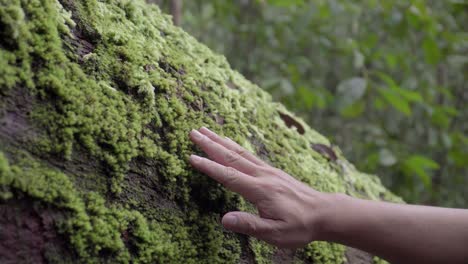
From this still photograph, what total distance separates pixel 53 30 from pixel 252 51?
3.99 metres

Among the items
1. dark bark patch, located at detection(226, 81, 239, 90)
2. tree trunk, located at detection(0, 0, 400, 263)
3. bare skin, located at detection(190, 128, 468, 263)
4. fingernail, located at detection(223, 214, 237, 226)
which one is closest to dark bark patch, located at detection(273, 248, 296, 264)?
tree trunk, located at detection(0, 0, 400, 263)

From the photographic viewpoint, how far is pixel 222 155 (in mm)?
1331

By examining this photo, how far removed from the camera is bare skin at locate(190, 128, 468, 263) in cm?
126

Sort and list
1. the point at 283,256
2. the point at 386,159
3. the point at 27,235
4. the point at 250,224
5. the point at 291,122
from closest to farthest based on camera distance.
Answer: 1. the point at 27,235
2. the point at 250,224
3. the point at 283,256
4. the point at 291,122
5. the point at 386,159

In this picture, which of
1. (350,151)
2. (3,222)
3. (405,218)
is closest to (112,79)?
(3,222)

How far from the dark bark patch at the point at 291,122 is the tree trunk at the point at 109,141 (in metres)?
0.50

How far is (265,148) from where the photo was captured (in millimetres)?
1736

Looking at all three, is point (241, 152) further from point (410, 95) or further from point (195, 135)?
point (410, 95)

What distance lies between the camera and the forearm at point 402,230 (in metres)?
Answer: 1.26

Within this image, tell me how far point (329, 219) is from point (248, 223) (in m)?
0.26

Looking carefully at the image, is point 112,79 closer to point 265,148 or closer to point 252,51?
point 265,148

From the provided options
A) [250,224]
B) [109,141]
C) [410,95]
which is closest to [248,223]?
[250,224]

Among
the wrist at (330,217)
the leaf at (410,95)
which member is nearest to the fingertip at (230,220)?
the wrist at (330,217)

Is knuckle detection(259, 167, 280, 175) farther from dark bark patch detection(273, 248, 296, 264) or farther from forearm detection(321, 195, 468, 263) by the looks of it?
dark bark patch detection(273, 248, 296, 264)
